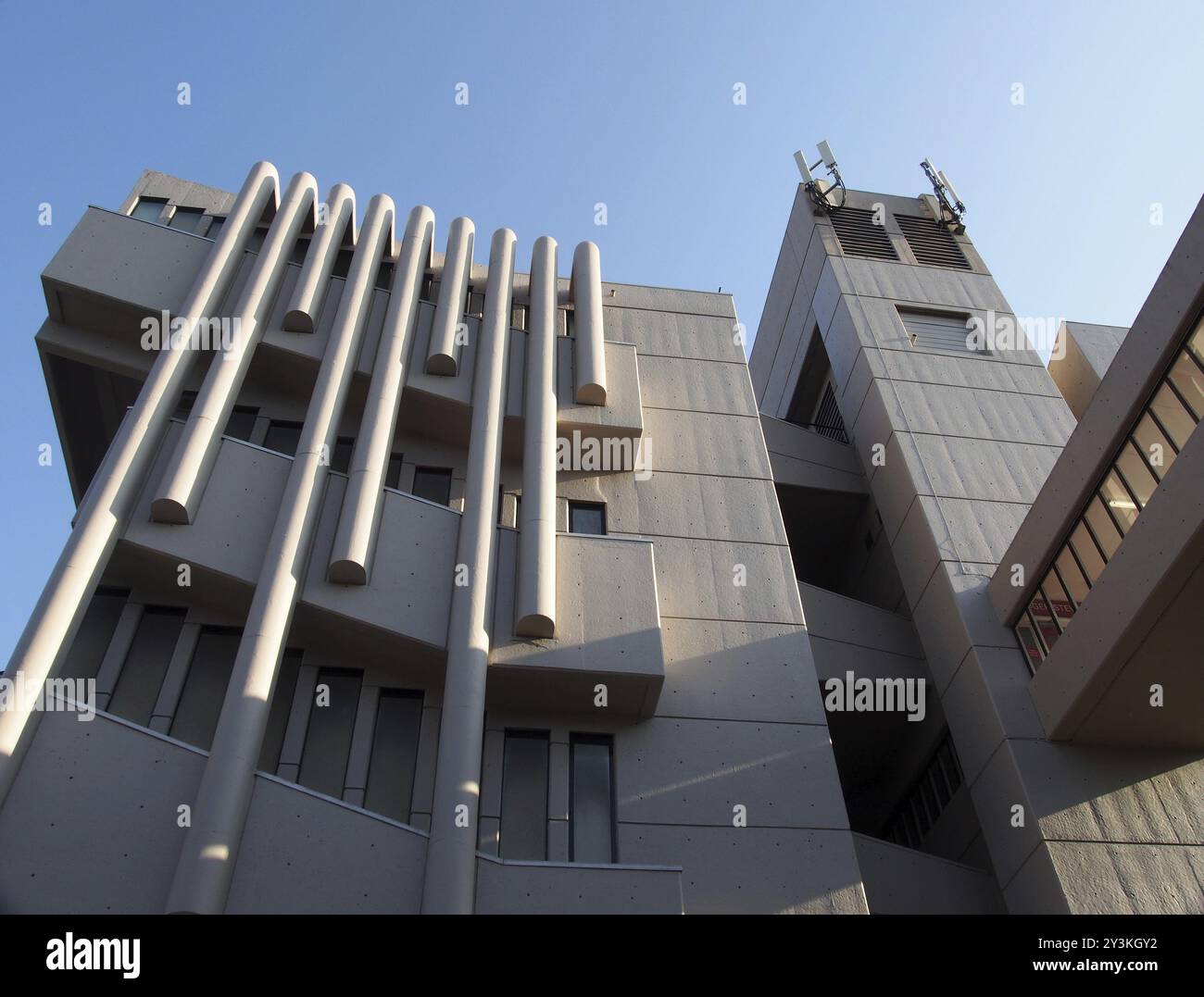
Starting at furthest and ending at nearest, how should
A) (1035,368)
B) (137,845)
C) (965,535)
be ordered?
(1035,368), (965,535), (137,845)

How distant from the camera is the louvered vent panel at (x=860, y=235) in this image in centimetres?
2739

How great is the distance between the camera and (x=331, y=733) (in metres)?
14.0

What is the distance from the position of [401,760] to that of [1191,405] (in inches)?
474

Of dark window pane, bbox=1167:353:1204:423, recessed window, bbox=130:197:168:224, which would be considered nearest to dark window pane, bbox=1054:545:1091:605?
dark window pane, bbox=1167:353:1204:423

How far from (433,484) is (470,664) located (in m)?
5.19

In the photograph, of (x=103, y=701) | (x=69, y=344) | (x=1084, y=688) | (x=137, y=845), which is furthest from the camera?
(x=69, y=344)

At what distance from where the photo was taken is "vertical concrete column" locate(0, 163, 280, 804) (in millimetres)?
11828

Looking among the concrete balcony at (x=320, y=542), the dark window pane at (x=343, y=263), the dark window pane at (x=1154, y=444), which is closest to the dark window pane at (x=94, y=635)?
the concrete balcony at (x=320, y=542)

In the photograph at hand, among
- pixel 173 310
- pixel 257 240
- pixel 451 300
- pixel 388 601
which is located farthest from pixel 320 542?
pixel 257 240

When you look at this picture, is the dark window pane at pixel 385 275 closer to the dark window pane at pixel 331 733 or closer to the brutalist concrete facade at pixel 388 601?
the brutalist concrete facade at pixel 388 601
